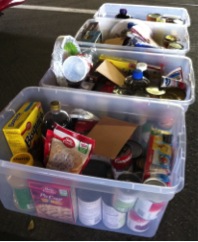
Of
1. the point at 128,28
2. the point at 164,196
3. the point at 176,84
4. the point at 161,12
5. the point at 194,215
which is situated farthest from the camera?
the point at 161,12

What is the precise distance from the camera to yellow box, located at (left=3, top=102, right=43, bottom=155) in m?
0.79

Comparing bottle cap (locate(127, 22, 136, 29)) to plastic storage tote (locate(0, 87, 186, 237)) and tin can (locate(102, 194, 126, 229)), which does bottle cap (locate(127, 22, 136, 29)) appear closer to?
plastic storage tote (locate(0, 87, 186, 237))

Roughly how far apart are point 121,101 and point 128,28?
1.65 ft

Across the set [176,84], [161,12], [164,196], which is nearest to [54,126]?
[164,196]

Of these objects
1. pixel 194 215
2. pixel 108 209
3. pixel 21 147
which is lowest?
pixel 194 215

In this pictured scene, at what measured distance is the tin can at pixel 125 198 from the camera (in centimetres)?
67

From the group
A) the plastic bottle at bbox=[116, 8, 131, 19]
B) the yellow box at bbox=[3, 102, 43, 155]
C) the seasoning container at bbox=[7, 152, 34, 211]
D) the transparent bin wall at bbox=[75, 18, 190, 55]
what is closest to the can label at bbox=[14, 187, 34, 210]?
the seasoning container at bbox=[7, 152, 34, 211]

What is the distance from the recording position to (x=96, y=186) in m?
0.67

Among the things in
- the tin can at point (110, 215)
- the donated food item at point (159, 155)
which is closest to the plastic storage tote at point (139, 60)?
the donated food item at point (159, 155)

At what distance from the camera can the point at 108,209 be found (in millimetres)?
757

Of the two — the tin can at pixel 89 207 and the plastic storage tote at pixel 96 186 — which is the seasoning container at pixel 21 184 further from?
the tin can at pixel 89 207

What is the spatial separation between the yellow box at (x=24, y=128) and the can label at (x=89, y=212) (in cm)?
24

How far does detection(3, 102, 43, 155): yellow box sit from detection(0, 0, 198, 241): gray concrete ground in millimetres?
236

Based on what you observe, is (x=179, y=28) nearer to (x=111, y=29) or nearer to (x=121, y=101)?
(x=111, y=29)
